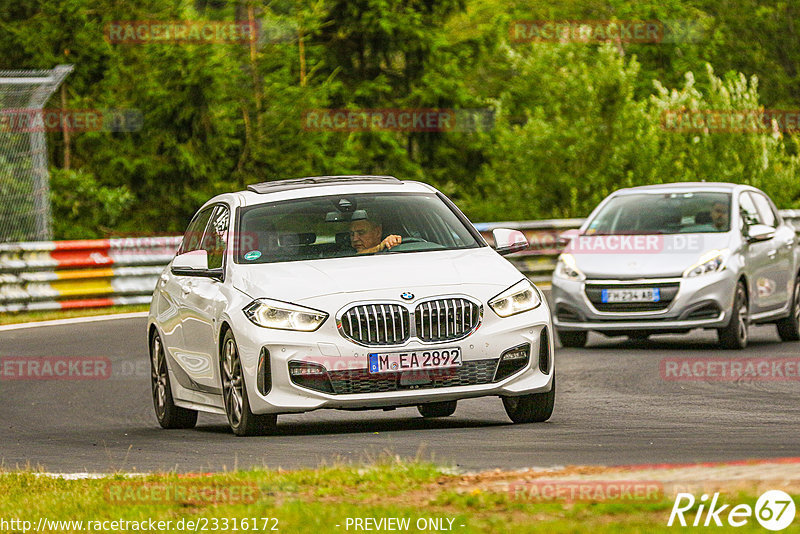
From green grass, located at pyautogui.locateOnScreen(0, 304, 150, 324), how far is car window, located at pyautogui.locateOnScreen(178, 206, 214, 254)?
376 inches

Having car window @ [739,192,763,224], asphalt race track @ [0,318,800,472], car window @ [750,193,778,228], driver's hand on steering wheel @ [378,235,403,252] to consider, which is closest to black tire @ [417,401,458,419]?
asphalt race track @ [0,318,800,472]

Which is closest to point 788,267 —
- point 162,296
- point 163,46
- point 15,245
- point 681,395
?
point 681,395

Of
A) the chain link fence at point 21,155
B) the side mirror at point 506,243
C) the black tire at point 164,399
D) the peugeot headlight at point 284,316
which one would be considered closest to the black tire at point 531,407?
the side mirror at point 506,243

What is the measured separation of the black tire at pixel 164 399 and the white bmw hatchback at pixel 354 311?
0.48 meters

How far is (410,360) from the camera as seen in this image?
1009 centimetres

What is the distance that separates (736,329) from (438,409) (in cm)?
539

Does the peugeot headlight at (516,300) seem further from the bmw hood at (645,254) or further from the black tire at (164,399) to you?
the bmw hood at (645,254)

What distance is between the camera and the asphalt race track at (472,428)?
356 inches

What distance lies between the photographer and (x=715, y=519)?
6027 millimetres

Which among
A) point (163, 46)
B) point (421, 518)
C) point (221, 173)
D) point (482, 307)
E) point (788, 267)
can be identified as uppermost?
point (421, 518)

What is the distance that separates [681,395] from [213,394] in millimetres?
3780

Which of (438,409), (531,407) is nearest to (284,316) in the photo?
(531,407)

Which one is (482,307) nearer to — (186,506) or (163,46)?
(186,506)

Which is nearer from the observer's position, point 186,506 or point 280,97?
point 186,506
